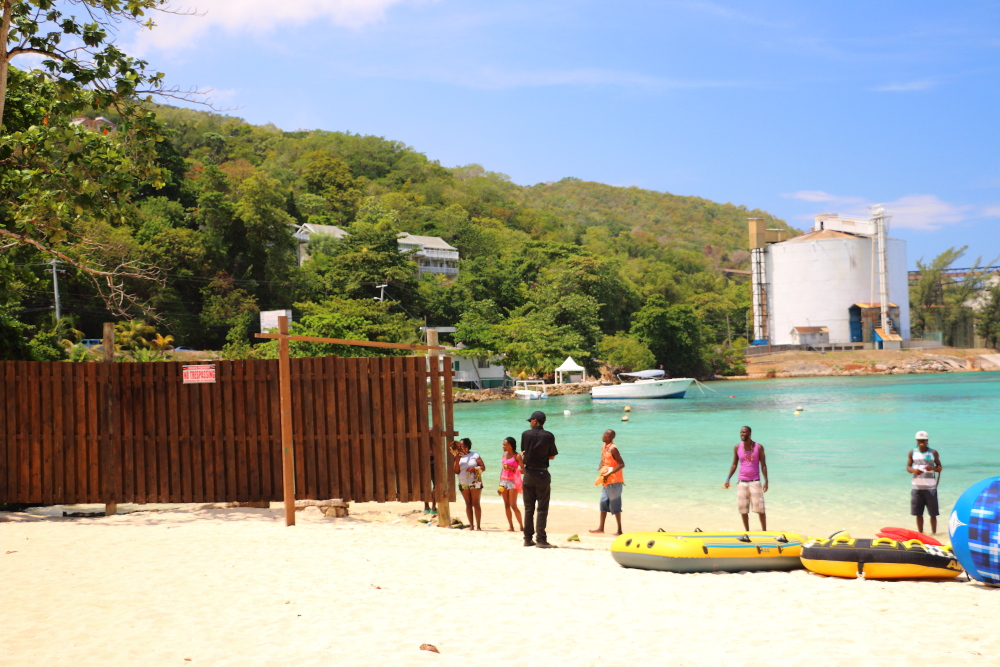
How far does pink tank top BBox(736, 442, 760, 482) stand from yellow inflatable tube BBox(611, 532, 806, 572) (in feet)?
8.40

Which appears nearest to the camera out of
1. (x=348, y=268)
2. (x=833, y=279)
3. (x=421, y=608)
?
(x=421, y=608)

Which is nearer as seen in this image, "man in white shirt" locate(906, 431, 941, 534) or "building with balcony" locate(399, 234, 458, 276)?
"man in white shirt" locate(906, 431, 941, 534)

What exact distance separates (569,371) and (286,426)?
66231 mm

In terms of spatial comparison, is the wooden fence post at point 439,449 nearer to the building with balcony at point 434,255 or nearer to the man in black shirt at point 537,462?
the man in black shirt at point 537,462

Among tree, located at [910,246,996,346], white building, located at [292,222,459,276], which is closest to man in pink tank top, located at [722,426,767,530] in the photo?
white building, located at [292,222,459,276]

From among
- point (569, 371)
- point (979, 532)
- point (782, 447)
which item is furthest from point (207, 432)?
point (569, 371)

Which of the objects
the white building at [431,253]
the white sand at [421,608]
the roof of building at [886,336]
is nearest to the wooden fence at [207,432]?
the white sand at [421,608]

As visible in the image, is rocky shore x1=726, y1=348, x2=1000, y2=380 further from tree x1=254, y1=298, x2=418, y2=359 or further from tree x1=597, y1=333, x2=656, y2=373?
tree x1=254, y1=298, x2=418, y2=359

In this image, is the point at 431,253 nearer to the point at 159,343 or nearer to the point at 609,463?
the point at 159,343

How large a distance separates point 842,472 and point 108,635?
19.2m

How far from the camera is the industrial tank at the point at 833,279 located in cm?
9306

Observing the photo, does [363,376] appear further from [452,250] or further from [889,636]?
[452,250]

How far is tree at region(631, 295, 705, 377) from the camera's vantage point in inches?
3371

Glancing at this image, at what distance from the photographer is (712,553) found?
8.06m
